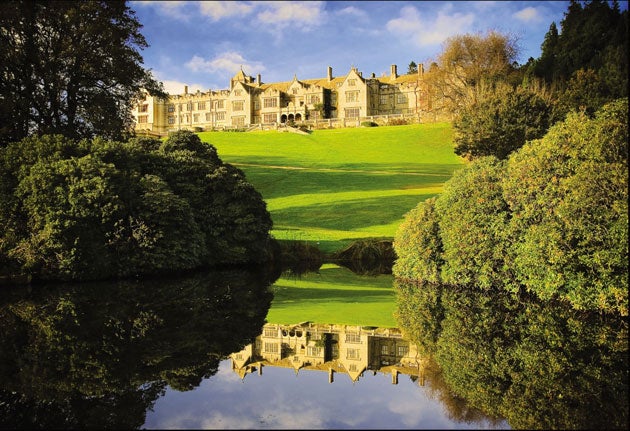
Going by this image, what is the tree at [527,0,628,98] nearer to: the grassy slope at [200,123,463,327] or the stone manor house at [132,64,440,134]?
the grassy slope at [200,123,463,327]

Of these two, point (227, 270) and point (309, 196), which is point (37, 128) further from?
point (309, 196)

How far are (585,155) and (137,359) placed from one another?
10.8 m

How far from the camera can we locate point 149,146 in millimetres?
25750

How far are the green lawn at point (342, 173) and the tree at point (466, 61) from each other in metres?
4.41

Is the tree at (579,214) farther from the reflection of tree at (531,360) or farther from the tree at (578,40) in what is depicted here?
the tree at (578,40)

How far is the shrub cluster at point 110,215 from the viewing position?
17.5 meters

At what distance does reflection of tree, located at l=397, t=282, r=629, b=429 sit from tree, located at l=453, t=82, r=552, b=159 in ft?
92.0

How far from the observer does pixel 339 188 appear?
41.8 m

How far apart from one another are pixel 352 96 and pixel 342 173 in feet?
152

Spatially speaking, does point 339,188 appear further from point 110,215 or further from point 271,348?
point 271,348

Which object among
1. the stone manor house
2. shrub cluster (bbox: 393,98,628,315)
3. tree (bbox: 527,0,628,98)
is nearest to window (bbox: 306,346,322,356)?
shrub cluster (bbox: 393,98,628,315)

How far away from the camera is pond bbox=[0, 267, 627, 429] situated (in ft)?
20.2

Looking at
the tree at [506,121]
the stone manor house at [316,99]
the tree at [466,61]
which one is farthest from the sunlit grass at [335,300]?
the stone manor house at [316,99]

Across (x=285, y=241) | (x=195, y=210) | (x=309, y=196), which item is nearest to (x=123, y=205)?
(x=195, y=210)
